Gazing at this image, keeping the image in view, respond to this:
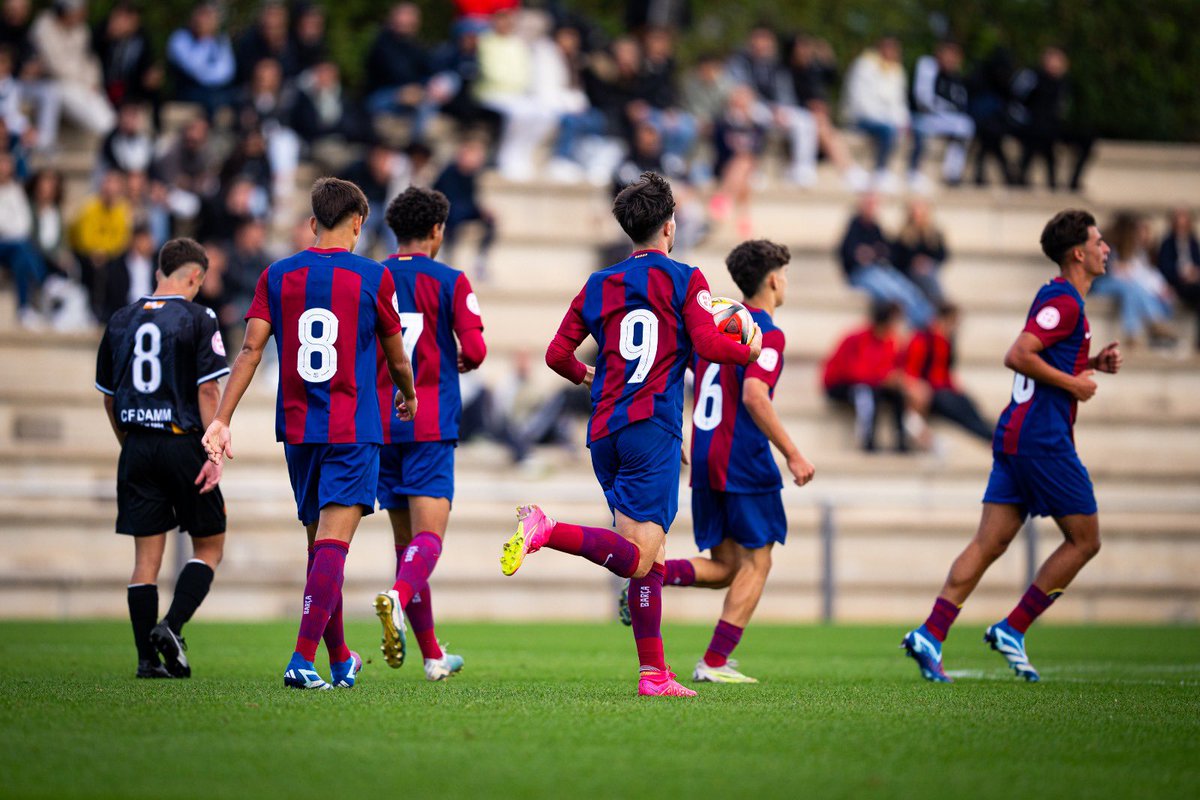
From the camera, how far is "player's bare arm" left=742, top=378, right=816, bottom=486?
24.9 ft

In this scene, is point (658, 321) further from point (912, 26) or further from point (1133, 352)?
point (912, 26)

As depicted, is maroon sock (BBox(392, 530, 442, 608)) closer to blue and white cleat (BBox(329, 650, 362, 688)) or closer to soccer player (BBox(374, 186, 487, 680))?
soccer player (BBox(374, 186, 487, 680))

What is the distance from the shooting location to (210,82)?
19.8m

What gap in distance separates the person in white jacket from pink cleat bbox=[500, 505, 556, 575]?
1539 cm

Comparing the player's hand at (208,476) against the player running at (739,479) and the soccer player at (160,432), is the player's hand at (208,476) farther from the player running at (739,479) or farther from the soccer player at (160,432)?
the player running at (739,479)

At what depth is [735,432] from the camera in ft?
26.6

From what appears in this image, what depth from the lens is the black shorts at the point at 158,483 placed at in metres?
7.90

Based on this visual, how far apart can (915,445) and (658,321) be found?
1137 cm

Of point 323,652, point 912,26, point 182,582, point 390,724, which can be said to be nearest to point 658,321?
point 390,724

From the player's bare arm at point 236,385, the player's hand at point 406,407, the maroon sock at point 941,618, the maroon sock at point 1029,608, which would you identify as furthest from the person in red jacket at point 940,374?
the player's bare arm at point 236,385

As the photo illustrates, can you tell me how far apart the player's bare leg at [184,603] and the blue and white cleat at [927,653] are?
3.58 metres

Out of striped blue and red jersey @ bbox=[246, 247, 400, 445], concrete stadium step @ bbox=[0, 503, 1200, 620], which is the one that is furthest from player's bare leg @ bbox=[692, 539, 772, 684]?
concrete stadium step @ bbox=[0, 503, 1200, 620]

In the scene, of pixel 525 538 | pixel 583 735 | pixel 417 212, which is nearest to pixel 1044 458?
pixel 525 538

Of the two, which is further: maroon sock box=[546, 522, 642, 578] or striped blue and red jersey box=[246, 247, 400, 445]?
striped blue and red jersey box=[246, 247, 400, 445]
